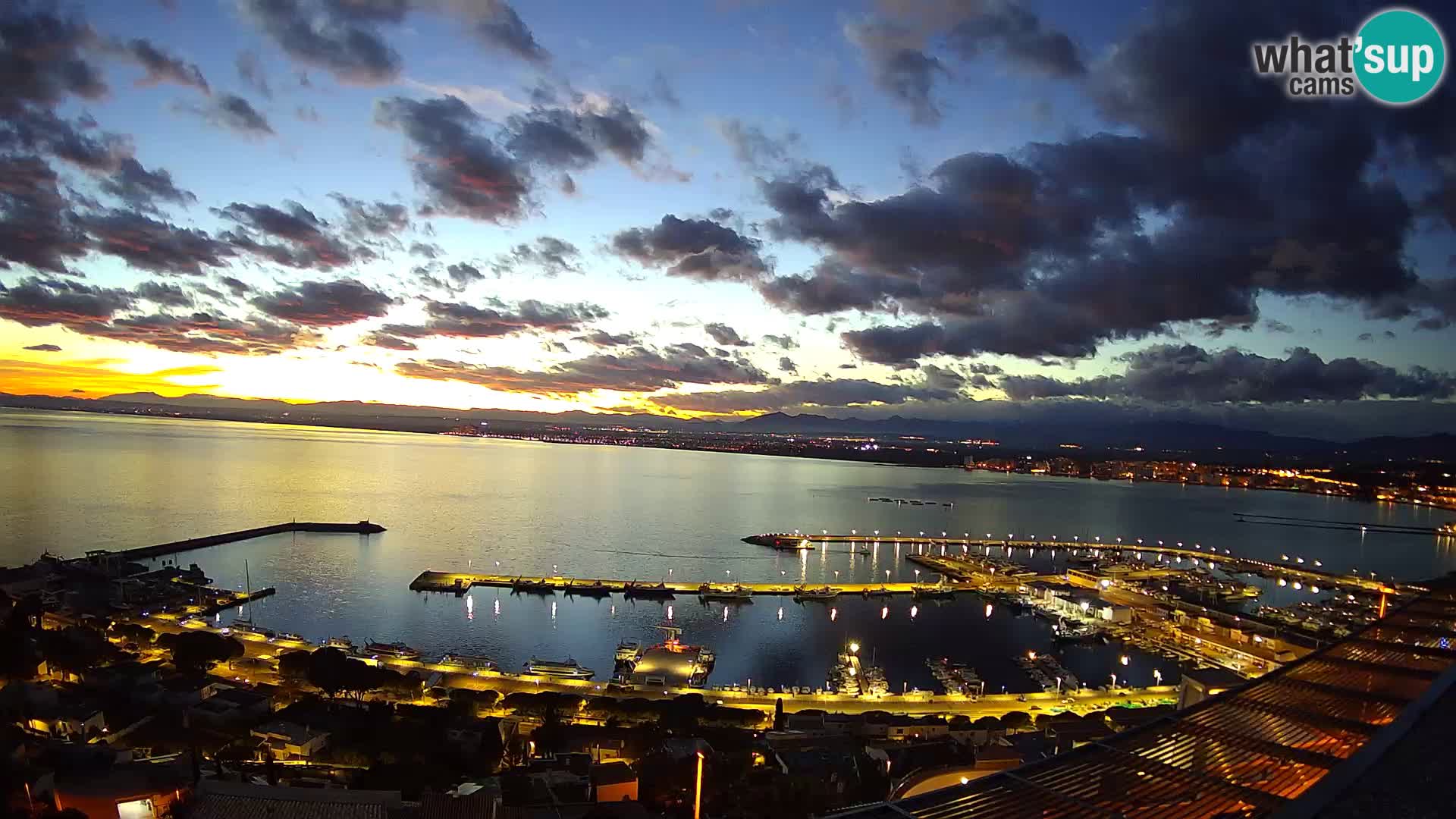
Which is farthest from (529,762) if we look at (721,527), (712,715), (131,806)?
(721,527)

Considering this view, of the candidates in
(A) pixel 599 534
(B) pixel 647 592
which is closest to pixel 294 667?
(B) pixel 647 592

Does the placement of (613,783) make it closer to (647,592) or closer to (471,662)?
(471,662)

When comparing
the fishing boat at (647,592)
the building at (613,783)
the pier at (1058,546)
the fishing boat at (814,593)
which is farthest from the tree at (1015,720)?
the pier at (1058,546)

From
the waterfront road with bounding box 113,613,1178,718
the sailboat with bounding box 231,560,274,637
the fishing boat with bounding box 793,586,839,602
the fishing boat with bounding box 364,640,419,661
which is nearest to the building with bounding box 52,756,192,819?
the waterfront road with bounding box 113,613,1178,718

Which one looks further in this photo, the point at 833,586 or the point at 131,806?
the point at 833,586

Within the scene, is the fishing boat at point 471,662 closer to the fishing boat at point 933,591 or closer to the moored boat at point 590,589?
the moored boat at point 590,589

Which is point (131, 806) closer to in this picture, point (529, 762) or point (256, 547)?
point (529, 762)
